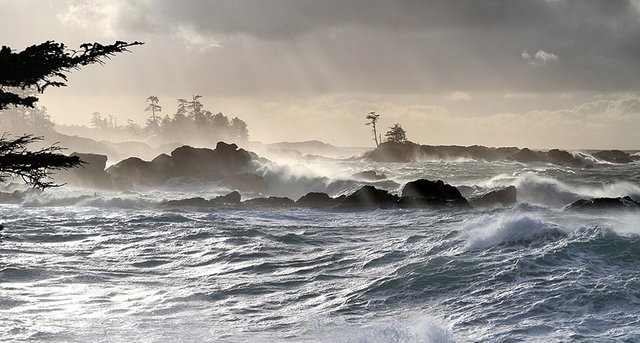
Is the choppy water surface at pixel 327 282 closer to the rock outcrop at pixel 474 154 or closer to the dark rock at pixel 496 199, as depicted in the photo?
the dark rock at pixel 496 199

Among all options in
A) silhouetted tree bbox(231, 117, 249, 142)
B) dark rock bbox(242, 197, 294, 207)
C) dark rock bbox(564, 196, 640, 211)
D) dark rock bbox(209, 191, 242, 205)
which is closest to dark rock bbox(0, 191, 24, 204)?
dark rock bbox(209, 191, 242, 205)

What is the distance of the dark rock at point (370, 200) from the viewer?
32531mm

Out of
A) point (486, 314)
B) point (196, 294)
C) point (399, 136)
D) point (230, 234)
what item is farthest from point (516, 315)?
point (399, 136)

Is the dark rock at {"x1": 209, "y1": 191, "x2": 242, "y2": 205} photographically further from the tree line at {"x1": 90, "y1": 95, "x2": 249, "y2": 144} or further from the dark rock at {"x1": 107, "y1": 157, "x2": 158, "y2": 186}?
the tree line at {"x1": 90, "y1": 95, "x2": 249, "y2": 144}

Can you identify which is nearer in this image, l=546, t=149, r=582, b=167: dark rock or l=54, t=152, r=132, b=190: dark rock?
l=54, t=152, r=132, b=190: dark rock

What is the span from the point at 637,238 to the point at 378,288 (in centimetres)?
790

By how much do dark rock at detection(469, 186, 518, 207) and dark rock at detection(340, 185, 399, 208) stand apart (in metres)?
4.26

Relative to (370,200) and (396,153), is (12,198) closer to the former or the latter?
(370,200)

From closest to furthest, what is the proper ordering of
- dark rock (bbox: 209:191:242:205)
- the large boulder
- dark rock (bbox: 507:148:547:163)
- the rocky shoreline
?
the rocky shoreline < the large boulder < dark rock (bbox: 209:191:242:205) < dark rock (bbox: 507:148:547:163)

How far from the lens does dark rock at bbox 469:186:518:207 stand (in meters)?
33.2

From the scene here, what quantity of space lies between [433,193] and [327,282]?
18674 millimetres

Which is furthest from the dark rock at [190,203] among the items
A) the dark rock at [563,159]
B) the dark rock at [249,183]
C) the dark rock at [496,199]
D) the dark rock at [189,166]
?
the dark rock at [563,159]

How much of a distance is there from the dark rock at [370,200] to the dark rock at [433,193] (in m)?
0.92

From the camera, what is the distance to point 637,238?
56.9 feet
